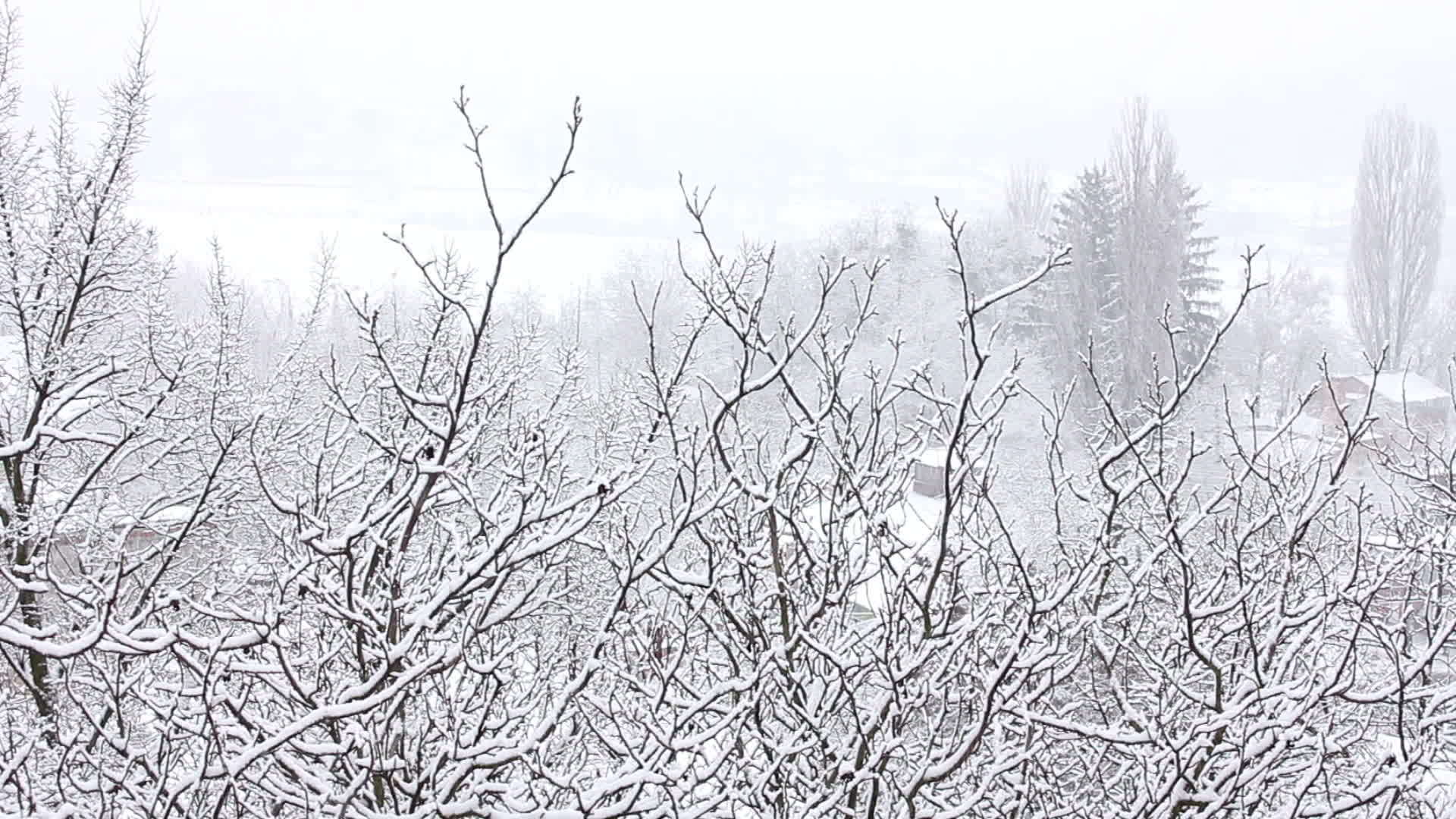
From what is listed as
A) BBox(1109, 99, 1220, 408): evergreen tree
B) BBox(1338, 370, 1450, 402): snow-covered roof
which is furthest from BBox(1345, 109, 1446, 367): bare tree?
BBox(1109, 99, 1220, 408): evergreen tree

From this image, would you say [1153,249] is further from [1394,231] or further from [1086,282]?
[1394,231]

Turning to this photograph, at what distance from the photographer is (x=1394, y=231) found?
30.1 m

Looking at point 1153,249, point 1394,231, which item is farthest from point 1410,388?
point 1153,249

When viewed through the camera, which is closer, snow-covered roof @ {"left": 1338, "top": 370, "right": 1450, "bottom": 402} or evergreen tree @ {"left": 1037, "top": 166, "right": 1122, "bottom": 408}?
snow-covered roof @ {"left": 1338, "top": 370, "right": 1450, "bottom": 402}

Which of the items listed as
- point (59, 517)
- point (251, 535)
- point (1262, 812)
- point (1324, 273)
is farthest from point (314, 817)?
point (1324, 273)

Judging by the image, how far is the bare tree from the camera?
2956 cm

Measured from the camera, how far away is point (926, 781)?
2.34 meters

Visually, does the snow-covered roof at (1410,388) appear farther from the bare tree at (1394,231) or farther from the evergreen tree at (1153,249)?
the evergreen tree at (1153,249)

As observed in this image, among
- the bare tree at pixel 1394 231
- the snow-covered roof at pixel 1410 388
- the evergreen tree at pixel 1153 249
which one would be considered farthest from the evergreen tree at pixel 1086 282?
the bare tree at pixel 1394 231

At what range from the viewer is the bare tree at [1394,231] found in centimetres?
2956

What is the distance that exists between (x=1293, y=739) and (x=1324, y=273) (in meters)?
45.9

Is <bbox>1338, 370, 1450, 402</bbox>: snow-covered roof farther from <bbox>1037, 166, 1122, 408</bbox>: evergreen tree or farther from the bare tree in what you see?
<bbox>1037, 166, 1122, 408</bbox>: evergreen tree

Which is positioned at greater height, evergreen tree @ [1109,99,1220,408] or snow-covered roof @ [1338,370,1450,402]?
evergreen tree @ [1109,99,1220,408]

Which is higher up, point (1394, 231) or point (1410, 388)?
point (1394, 231)
